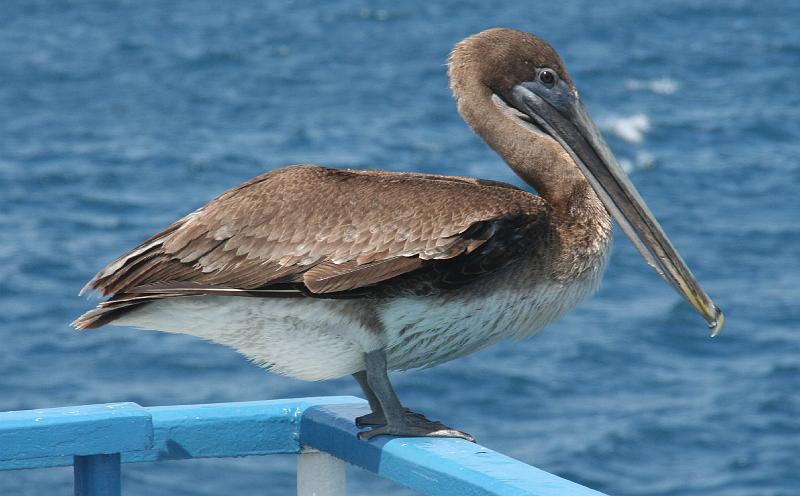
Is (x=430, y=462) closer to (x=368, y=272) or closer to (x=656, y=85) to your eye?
(x=368, y=272)

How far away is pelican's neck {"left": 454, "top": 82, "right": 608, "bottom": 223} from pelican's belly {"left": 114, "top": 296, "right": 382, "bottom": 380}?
2.83 feet

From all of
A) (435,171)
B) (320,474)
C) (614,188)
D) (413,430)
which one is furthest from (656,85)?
(320,474)

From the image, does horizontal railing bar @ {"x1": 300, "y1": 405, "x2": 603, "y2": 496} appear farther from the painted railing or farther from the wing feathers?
the wing feathers

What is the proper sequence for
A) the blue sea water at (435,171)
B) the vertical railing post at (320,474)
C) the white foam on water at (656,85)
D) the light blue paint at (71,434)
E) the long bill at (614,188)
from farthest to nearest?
the white foam on water at (656,85) → the blue sea water at (435,171) → the long bill at (614,188) → the vertical railing post at (320,474) → the light blue paint at (71,434)

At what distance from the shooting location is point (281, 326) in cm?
408

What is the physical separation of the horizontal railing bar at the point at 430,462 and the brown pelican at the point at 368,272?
208 mm

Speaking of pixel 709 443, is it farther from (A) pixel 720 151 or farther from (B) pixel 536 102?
(A) pixel 720 151

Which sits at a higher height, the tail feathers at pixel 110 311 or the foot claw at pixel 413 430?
the tail feathers at pixel 110 311

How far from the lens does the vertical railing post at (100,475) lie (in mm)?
3236

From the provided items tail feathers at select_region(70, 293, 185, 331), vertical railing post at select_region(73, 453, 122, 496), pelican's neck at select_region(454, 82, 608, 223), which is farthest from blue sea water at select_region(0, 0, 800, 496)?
vertical railing post at select_region(73, 453, 122, 496)

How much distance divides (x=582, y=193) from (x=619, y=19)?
34.4m

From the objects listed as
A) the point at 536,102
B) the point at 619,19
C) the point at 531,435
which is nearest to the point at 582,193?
the point at 536,102

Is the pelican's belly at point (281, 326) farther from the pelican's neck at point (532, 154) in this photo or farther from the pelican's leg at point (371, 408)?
the pelican's neck at point (532, 154)

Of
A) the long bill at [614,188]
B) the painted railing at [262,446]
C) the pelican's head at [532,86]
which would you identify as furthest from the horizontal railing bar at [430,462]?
the pelican's head at [532,86]
